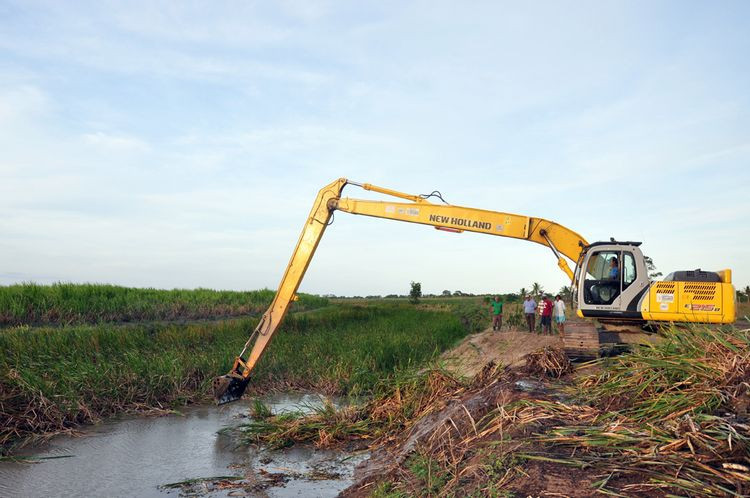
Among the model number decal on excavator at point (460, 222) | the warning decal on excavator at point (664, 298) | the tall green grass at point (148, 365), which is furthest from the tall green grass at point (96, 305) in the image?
the warning decal on excavator at point (664, 298)

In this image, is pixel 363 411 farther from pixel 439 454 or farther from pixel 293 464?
pixel 439 454

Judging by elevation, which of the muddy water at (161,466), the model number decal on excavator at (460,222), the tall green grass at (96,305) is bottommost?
the muddy water at (161,466)

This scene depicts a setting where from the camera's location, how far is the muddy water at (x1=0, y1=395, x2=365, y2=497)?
7.07 metres

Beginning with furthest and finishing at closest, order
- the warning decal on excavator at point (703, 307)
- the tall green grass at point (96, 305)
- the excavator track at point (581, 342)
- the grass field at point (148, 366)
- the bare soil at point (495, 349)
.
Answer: the tall green grass at point (96, 305) → the bare soil at point (495, 349) → the warning decal on excavator at point (703, 307) → the grass field at point (148, 366) → the excavator track at point (581, 342)

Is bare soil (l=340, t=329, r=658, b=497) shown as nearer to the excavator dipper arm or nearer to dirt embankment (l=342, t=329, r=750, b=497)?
dirt embankment (l=342, t=329, r=750, b=497)

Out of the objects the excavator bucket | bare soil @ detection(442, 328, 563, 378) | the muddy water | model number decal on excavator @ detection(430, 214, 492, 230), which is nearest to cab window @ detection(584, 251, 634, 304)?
model number decal on excavator @ detection(430, 214, 492, 230)

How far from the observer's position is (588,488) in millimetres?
3891

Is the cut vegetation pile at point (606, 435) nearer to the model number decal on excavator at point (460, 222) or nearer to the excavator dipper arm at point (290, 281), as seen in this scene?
the model number decal on excavator at point (460, 222)

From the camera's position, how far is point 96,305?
21375mm

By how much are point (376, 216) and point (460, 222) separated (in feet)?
5.24

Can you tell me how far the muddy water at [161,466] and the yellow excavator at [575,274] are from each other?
1704mm

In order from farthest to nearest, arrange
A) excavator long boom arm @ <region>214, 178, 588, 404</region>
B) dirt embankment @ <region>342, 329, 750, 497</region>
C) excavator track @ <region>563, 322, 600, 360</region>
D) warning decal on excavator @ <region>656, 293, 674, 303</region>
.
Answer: excavator long boom arm @ <region>214, 178, 588, 404</region> → warning decal on excavator @ <region>656, 293, 674, 303</region> → excavator track @ <region>563, 322, 600, 360</region> → dirt embankment @ <region>342, 329, 750, 497</region>

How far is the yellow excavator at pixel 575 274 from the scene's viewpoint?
1016 centimetres

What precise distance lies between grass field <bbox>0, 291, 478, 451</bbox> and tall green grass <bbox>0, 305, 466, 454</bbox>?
0.06 feet
